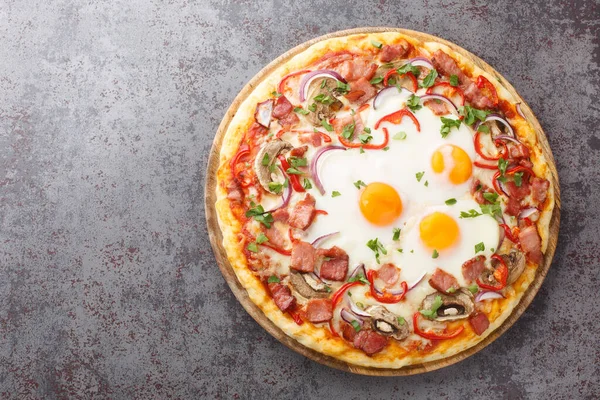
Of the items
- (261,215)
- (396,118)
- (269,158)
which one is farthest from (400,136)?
(261,215)

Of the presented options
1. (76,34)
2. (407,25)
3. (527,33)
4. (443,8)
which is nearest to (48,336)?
(76,34)

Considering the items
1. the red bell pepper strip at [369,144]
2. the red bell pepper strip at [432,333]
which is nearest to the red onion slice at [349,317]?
the red bell pepper strip at [432,333]

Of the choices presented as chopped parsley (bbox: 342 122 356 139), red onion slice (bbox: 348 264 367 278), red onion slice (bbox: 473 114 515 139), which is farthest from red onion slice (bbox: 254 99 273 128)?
red onion slice (bbox: 473 114 515 139)

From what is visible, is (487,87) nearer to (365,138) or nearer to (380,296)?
(365,138)

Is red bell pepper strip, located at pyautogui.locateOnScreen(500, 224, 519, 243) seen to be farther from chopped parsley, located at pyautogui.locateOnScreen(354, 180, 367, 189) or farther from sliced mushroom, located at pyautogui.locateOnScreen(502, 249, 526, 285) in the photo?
chopped parsley, located at pyautogui.locateOnScreen(354, 180, 367, 189)

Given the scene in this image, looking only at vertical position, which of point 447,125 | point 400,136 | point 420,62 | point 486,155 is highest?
point 420,62

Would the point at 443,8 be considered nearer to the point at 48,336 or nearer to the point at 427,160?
the point at 427,160
